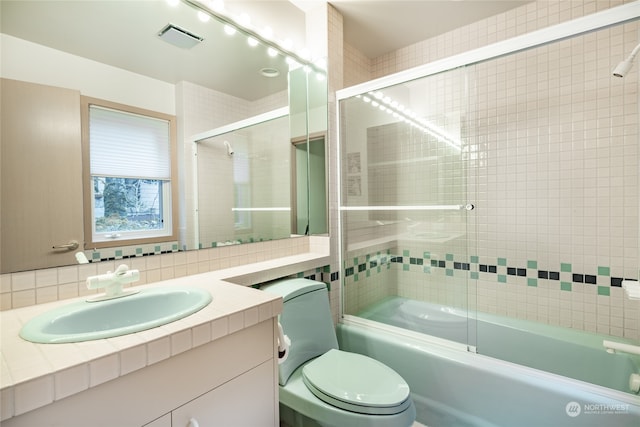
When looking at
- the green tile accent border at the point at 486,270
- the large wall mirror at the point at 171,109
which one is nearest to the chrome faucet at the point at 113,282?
the large wall mirror at the point at 171,109

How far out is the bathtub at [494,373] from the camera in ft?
4.23

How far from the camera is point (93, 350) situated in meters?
0.66

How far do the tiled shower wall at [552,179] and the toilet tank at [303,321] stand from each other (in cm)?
60

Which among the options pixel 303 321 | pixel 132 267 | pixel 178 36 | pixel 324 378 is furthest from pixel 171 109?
pixel 324 378

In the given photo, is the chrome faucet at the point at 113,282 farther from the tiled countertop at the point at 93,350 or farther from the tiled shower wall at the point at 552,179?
the tiled shower wall at the point at 552,179

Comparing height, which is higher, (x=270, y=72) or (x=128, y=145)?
(x=270, y=72)

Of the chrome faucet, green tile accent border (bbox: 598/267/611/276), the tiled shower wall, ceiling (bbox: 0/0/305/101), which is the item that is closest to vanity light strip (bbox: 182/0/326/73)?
ceiling (bbox: 0/0/305/101)

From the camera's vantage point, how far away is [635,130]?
180 cm

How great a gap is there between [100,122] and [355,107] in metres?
1.52

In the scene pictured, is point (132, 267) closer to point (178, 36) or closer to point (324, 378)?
point (324, 378)

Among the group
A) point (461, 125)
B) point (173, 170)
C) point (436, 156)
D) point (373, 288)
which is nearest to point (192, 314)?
point (173, 170)

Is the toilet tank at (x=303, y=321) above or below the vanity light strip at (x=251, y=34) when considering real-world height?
below

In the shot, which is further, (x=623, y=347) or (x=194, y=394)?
(x=623, y=347)

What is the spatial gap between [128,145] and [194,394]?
95 cm
